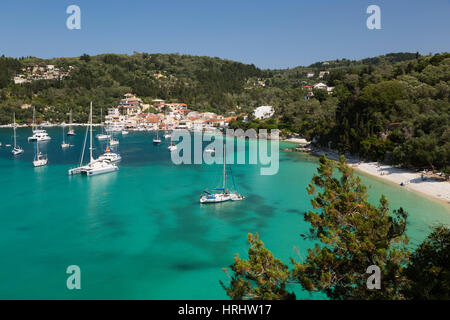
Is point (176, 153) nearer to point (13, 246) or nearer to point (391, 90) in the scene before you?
point (391, 90)

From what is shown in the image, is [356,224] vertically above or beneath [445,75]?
beneath

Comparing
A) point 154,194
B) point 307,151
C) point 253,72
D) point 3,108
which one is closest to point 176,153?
point 307,151

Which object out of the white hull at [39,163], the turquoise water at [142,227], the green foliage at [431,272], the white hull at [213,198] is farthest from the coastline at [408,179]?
the white hull at [39,163]

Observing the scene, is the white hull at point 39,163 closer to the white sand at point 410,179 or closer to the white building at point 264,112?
the white sand at point 410,179

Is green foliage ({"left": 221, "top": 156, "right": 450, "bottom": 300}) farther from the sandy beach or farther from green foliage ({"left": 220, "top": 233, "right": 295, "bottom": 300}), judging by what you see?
the sandy beach

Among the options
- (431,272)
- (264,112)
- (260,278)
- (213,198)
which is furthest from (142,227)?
(264,112)

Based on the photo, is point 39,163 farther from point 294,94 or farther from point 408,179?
point 294,94

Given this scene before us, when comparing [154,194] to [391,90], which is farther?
[391,90]
